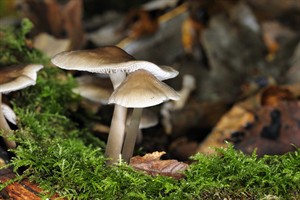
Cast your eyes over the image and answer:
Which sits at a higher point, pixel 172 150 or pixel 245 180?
pixel 245 180

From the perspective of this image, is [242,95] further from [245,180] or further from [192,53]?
[245,180]

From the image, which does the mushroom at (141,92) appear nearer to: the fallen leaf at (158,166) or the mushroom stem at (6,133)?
the fallen leaf at (158,166)

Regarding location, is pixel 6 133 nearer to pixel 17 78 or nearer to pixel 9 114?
pixel 9 114

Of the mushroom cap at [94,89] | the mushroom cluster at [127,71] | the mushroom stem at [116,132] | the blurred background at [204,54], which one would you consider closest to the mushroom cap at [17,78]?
the mushroom cluster at [127,71]

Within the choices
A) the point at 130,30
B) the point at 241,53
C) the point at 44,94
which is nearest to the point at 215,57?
the point at 241,53

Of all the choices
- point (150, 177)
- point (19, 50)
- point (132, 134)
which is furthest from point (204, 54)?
point (150, 177)

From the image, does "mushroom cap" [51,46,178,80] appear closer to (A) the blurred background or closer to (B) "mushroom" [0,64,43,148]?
(B) "mushroom" [0,64,43,148]

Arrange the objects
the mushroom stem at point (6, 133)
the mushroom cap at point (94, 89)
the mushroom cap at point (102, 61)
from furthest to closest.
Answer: the mushroom cap at point (94, 89) → the mushroom stem at point (6, 133) → the mushroom cap at point (102, 61)
